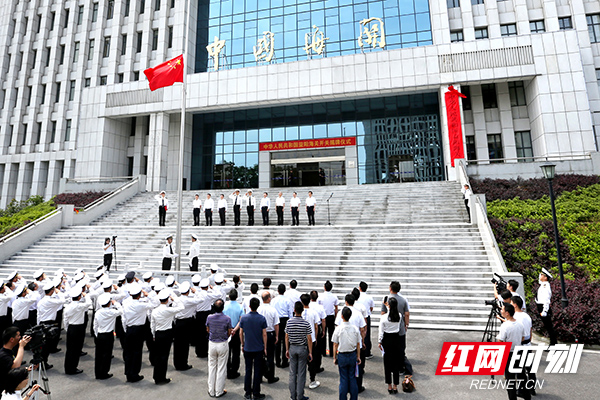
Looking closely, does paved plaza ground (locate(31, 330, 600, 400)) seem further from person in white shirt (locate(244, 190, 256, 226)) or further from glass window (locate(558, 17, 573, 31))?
glass window (locate(558, 17, 573, 31))

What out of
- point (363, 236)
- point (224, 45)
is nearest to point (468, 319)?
point (363, 236)

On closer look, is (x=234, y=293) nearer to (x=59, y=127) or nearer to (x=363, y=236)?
(x=363, y=236)

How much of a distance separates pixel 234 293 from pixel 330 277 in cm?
591

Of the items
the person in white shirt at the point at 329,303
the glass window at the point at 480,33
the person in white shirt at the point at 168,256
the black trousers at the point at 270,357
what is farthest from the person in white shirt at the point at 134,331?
the glass window at the point at 480,33

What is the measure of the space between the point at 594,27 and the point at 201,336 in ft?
112

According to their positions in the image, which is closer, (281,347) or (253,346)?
(253,346)

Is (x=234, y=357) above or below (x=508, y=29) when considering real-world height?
below

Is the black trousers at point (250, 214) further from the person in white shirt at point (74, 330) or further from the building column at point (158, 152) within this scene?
the building column at point (158, 152)

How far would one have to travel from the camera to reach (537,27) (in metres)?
25.7

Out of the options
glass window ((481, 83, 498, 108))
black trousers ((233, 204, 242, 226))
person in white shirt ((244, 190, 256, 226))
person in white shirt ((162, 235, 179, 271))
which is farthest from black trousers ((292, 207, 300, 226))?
glass window ((481, 83, 498, 108))

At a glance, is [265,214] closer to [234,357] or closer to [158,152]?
[234,357]

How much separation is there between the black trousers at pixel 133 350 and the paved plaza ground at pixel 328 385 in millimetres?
212

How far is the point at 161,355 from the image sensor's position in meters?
6.07

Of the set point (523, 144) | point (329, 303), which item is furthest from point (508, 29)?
point (329, 303)
